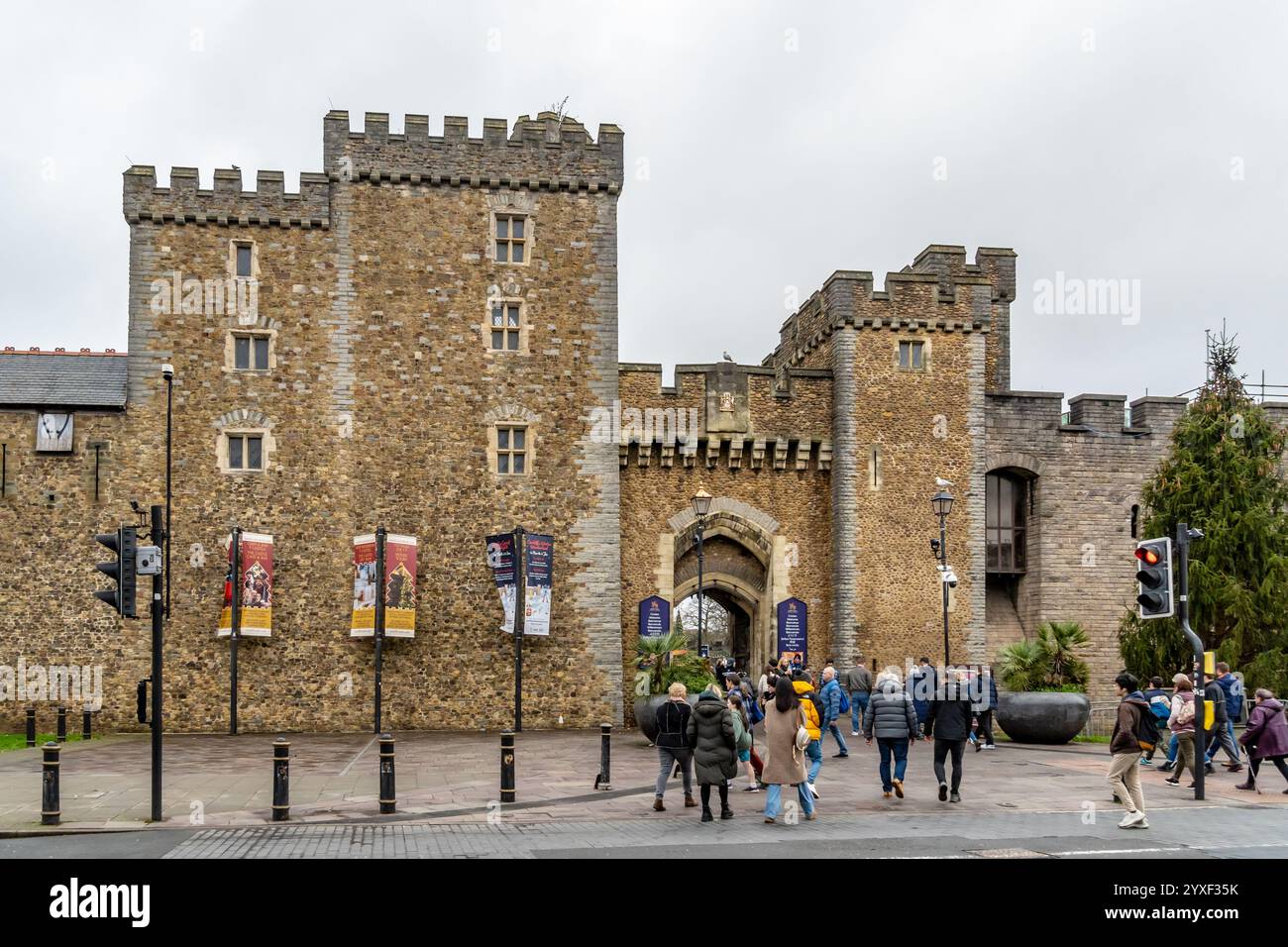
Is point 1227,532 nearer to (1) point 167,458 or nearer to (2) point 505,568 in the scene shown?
(2) point 505,568

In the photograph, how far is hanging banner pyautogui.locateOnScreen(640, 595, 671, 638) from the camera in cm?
2862

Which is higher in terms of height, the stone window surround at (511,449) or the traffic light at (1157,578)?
the stone window surround at (511,449)

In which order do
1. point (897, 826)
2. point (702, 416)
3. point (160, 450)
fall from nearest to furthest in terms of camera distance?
1. point (897, 826)
2. point (160, 450)
3. point (702, 416)

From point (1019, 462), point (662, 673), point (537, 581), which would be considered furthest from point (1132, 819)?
point (1019, 462)

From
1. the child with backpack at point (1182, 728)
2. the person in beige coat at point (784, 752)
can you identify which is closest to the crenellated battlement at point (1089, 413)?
the child with backpack at point (1182, 728)

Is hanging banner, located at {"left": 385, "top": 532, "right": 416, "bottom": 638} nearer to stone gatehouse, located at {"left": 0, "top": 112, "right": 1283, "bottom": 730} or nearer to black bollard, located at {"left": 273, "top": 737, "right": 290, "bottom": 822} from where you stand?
stone gatehouse, located at {"left": 0, "top": 112, "right": 1283, "bottom": 730}

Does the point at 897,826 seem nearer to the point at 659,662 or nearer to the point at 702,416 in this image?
the point at 659,662

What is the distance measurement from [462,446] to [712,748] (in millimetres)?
15068

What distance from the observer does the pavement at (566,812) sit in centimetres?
1209

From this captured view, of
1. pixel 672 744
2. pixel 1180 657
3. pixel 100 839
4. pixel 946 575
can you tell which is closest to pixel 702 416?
pixel 946 575

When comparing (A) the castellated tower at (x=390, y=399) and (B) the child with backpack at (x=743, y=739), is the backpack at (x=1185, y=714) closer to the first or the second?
(B) the child with backpack at (x=743, y=739)

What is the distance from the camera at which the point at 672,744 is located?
15.3m

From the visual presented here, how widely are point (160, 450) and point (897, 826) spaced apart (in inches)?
762

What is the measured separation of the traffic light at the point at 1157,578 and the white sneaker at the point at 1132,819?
345 cm
